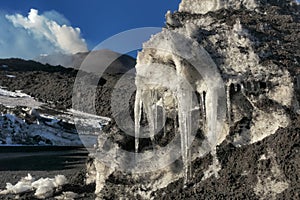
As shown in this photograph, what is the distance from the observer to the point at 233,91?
807cm

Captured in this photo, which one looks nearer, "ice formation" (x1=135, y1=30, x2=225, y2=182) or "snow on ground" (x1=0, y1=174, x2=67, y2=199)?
"ice formation" (x1=135, y1=30, x2=225, y2=182)

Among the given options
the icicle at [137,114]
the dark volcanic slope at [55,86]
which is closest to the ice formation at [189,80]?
the icicle at [137,114]

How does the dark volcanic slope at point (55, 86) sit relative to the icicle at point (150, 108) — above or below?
above

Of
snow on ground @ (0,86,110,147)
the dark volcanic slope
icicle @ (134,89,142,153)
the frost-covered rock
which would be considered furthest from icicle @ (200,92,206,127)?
the dark volcanic slope

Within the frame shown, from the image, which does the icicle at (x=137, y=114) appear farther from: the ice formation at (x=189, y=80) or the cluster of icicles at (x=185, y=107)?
the ice formation at (x=189, y=80)

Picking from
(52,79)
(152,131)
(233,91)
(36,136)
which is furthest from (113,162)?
(52,79)

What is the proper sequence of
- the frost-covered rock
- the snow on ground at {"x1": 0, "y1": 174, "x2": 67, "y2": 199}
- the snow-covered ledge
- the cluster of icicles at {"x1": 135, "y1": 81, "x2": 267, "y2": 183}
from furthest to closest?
the snow-covered ledge, the snow on ground at {"x1": 0, "y1": 174, "x2": 67, "y2": 199}, the cluster of icicles at {"x1": 135, "y1": 81, "x2": 267, "y2": 183}, the frost-covered rock

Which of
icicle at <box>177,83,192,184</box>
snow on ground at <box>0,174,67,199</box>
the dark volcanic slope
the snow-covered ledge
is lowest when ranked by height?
snow on ground at <box>0,174,67,199</box>

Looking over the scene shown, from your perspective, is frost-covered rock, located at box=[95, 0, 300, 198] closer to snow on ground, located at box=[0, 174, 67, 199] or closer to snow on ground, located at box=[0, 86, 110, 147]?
snow on ground, located at box=[0, 174, 67, 199]

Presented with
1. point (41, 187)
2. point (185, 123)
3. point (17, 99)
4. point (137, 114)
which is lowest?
point (41, 187)

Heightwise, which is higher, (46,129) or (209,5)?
(209,5)

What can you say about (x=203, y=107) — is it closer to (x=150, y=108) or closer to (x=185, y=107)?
(x=185, y=107)

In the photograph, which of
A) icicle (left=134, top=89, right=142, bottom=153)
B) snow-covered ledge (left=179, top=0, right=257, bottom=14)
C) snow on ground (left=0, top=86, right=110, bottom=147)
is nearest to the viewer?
icicle (left=134, top=89, right=142, bottom=153)

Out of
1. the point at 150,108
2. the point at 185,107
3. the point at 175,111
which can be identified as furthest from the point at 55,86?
the point at 185,107
